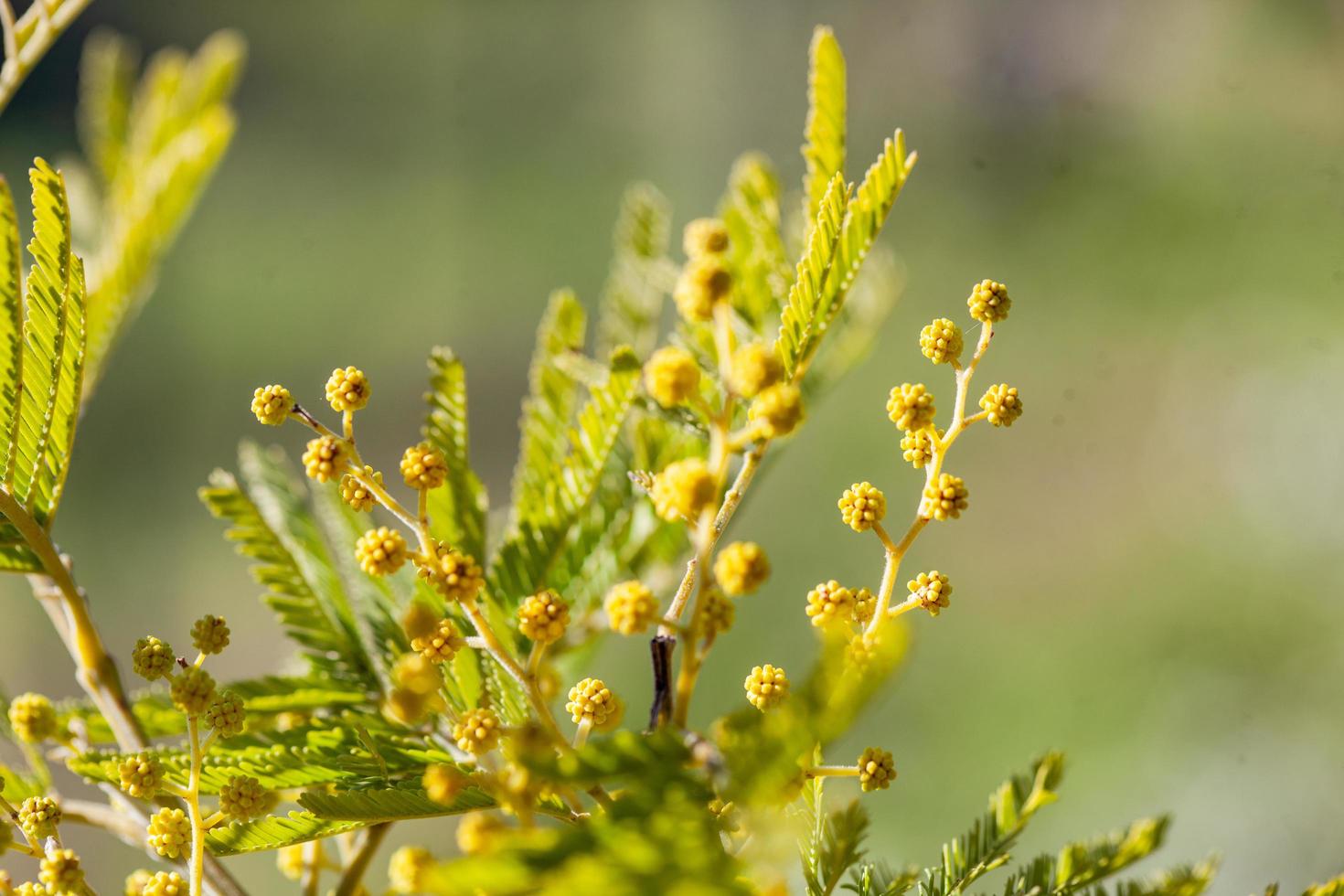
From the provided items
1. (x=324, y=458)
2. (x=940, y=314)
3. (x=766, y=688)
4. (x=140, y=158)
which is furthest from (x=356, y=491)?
(x=940, y=314)

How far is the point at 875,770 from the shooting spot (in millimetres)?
274

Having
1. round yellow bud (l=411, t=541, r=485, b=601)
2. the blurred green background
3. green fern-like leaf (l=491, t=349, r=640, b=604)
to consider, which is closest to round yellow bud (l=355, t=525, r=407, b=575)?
round yellow bud (l=411, t=541, r=485, b=601)

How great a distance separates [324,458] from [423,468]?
3cm

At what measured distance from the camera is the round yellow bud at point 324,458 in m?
0.26

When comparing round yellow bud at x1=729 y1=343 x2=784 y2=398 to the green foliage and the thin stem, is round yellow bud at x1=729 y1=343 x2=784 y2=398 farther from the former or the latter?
the green foliage

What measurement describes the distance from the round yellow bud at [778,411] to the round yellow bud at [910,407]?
0.06 m

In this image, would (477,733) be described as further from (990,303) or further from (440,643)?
(990,303)

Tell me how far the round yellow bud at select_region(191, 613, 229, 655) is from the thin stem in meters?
0.08

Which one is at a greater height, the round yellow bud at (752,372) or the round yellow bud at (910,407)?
the round yellow bud at (910,407)

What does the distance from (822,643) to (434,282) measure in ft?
6.90

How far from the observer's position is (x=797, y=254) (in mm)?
416


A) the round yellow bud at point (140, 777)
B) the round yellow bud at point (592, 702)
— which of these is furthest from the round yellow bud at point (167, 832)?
the round yellow bud at point (592, 702)

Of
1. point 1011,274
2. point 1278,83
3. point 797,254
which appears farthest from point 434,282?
point 797,254

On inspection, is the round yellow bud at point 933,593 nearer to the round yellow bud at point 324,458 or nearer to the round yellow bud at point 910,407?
the round yellow bud at point 910,407
